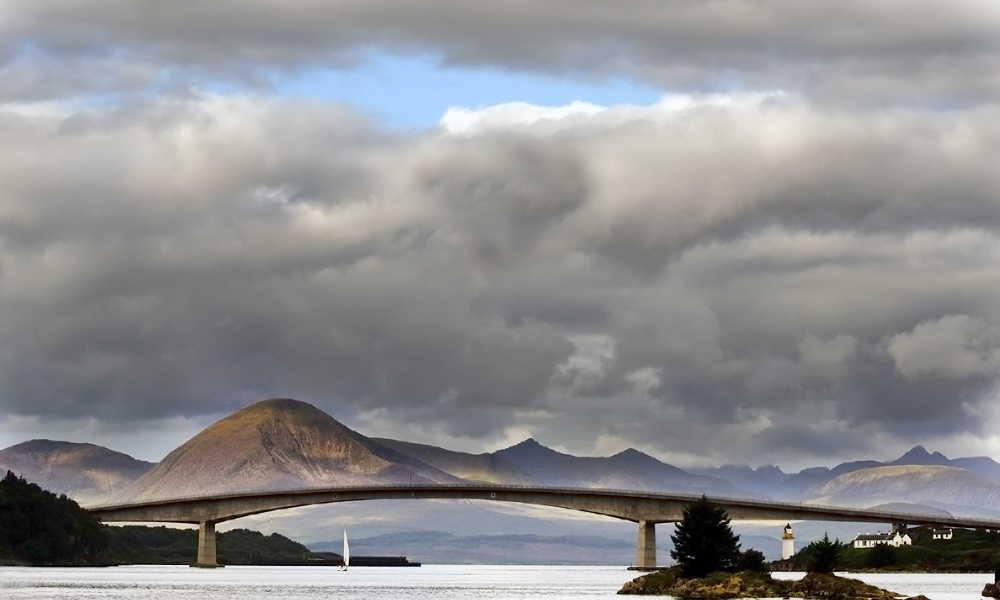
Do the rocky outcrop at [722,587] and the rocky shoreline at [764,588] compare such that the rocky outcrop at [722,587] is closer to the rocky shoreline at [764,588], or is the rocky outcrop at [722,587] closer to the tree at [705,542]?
the rocky shoreline at [764,588]

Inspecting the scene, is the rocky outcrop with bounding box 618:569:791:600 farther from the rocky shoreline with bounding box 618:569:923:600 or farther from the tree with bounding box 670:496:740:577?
the tree with bounding box 670:496:740:577

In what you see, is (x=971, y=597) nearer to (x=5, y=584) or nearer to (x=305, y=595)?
(x=305, y=595)

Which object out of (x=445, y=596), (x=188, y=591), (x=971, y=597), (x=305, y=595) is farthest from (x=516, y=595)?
(x=971, y=597)

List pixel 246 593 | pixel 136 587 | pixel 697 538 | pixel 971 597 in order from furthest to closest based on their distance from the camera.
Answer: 1. pixel 136 587
2. pixel 246 593
3. pixel 697 538
4. pixel 971 597

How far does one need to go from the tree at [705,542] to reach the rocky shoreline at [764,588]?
6.75 feet

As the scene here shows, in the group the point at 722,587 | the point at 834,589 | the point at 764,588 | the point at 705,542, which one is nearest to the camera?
the point at 834,589

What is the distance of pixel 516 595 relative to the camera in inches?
7392

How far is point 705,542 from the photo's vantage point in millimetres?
173500

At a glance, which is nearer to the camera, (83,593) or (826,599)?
(826,599)

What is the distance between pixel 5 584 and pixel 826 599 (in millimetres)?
96352

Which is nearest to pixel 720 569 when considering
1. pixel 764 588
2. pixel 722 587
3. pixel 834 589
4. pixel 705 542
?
pixel 705 542

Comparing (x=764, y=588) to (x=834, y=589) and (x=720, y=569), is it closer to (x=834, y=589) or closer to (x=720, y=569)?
(x=834, y=589)

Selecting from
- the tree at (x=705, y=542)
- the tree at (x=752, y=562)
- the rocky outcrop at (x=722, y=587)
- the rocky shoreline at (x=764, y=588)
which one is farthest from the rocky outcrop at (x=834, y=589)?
the tree at (x=705, y=542)

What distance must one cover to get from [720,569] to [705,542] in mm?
3583
